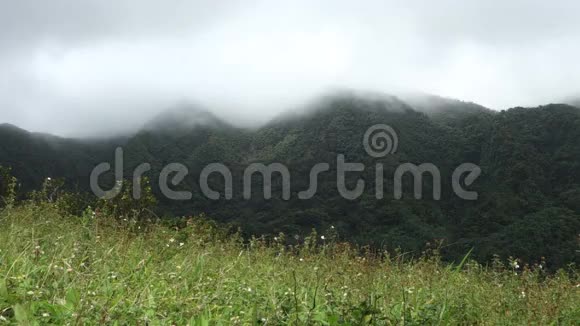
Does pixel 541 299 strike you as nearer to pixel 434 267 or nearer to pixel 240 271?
pixel 434 267

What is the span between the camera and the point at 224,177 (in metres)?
90.4

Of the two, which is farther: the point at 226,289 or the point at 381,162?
the point at 381,162

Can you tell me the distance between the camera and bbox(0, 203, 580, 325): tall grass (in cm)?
215

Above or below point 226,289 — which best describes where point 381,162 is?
below

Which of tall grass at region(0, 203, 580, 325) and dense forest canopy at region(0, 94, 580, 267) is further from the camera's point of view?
dense forest canopy at region(0, 94, 580, 267)

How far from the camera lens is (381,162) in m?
92.9

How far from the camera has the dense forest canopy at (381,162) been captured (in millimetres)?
54062

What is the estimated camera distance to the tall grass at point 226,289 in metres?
2.15

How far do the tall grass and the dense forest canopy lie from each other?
93.3 feet

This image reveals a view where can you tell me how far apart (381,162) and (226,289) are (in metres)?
91.9

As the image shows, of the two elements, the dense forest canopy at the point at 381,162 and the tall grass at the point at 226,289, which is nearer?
the tall grass at the point at 226,289

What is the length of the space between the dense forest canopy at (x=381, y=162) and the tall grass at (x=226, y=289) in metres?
28.4

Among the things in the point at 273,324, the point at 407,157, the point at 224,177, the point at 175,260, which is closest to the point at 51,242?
the point at 175,260

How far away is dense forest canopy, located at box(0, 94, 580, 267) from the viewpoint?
54.1 m
